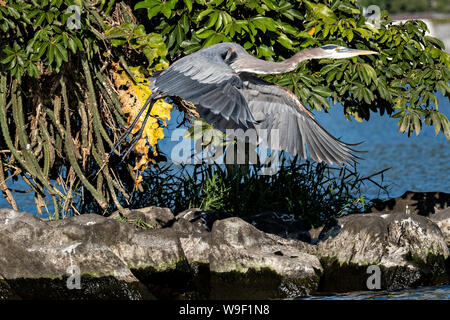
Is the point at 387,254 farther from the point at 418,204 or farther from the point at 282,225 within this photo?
the point at 418,204

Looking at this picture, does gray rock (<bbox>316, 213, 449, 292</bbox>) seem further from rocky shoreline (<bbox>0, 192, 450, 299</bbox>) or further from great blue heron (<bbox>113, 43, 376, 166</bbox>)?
great blue heron (<bbox>113, 43, 376, 166</bbox>)

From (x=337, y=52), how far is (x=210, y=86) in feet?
5.30

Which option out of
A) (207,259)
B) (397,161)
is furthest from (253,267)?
(397,161)

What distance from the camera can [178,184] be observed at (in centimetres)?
852

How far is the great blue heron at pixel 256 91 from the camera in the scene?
20.2 ft

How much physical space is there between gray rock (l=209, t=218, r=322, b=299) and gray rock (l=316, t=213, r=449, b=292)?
0.88 feet

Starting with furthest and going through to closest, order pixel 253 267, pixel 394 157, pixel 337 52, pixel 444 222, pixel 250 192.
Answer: pixel 394 157 < pixel 250 192 < pixel 444 222 < pixel 337 52 < pixel 253 267

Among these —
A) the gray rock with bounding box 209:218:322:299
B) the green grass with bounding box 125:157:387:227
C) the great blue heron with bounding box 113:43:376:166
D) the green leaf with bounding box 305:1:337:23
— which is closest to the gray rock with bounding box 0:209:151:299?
the gray rock with bounding box 209:218:322:299

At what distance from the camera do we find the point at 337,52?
7309 millimetres

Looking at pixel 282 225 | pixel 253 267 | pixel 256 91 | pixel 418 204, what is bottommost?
pixel 253 267

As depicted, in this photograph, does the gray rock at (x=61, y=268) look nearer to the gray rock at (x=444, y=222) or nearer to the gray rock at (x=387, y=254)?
the gray rock at (x=387, y=254)
